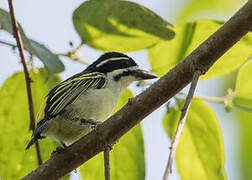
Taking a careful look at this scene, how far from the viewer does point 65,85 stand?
321cm

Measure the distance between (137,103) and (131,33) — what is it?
845mm

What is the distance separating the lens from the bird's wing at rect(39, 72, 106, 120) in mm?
3029

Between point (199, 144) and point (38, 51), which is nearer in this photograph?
point (38, 51)

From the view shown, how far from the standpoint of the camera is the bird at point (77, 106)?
10.00 feet

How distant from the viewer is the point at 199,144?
2992 mm

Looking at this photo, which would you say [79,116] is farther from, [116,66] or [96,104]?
[116,66]

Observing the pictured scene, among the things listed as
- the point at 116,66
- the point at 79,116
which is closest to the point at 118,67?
the point at 116,66

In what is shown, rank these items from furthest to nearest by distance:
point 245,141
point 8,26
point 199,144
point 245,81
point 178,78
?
point 245,141, point 199,144, point 245,81, point 8,26, point 178,78

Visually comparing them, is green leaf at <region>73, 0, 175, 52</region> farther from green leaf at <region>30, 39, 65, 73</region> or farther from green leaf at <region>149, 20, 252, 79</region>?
green leaf at <region>30, 39, 65, 73</region>

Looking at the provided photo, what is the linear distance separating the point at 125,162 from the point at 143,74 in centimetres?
71

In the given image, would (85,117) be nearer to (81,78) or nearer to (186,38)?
(81,78)

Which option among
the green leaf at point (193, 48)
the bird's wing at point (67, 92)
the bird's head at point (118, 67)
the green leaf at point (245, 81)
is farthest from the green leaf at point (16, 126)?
the green leaf at point (245, 81)

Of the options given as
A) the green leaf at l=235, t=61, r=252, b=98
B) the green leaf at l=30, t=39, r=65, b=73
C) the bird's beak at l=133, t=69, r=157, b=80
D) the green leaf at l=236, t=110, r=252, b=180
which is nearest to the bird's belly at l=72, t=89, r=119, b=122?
the bird's beak at l=133, t=69, r=157, b=80

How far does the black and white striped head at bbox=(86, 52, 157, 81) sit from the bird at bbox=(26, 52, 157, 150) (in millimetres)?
85
